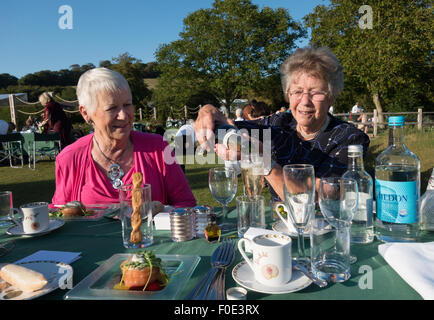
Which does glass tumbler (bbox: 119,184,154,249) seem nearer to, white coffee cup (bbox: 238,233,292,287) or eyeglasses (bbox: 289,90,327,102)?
white coffee cup (bbox: 238,233,292,287)

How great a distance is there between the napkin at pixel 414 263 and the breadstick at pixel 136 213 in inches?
37.0

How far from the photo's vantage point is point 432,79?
936 inches

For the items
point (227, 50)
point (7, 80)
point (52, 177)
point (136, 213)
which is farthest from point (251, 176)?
point (7, 80)

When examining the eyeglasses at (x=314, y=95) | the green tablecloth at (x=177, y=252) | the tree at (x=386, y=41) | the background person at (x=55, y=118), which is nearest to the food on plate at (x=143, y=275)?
the green tablecloth at (x=177, y=252)

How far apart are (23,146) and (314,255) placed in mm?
11248

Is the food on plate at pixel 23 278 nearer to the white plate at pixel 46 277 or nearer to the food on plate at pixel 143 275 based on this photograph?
the white plate at pixel 46 277

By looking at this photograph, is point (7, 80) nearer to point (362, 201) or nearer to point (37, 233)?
point (37, 233)

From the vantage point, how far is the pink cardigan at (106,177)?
2.15 meters

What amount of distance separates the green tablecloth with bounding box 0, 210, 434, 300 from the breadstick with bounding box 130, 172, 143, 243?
64mm

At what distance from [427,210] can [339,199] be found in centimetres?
54

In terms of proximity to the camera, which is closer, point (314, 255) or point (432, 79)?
point (314, 255)

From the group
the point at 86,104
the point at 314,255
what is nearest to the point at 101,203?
the point at 86,104

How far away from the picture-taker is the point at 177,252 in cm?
121
